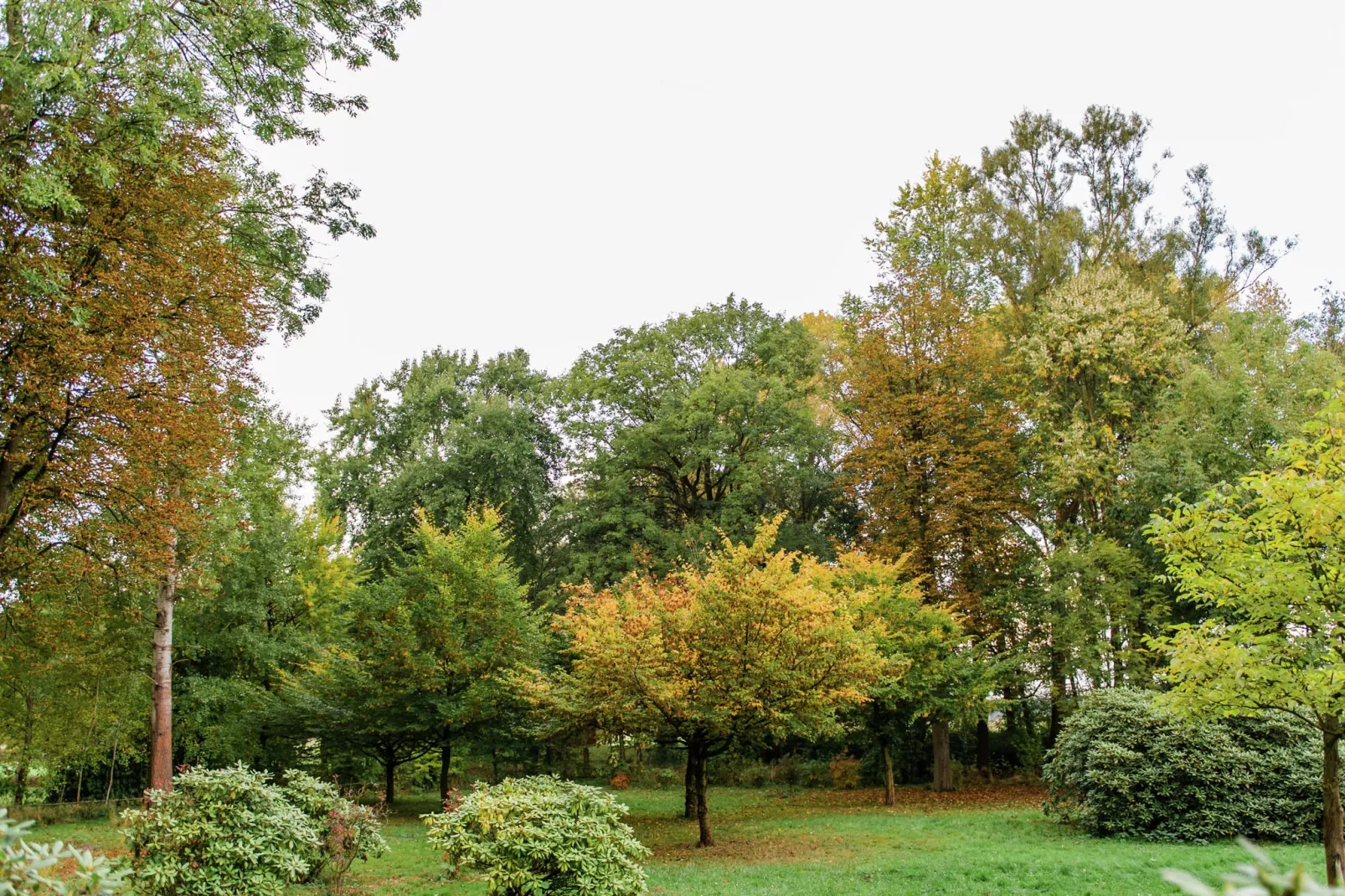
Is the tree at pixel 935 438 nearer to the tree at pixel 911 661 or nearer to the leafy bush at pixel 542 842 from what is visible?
the tree at pixel 911 661

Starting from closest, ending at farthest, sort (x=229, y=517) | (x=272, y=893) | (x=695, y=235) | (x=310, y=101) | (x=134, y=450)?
(x=272, y=893), (x=134, y=450), (x=310, y=101), (x=229, y=517), (x=695, y=235)

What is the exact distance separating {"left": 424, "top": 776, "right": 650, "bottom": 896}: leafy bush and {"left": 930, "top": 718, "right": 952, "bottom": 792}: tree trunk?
13942mm

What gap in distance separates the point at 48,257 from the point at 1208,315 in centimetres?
2475

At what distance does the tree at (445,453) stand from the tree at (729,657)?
41.9 feet

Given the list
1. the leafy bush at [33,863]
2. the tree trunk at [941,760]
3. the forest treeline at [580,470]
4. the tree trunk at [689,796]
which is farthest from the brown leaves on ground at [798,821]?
the leafy bush at [33,863]

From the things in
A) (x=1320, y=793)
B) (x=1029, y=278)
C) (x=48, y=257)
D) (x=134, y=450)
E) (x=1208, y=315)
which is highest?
(x=1029, y=278)

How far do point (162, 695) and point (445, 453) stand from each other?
51.0 feet

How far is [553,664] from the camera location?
774 inches

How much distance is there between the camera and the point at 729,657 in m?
12.5

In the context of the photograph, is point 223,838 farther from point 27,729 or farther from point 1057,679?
point 1057,679

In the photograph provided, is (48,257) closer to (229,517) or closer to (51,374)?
(51,374)

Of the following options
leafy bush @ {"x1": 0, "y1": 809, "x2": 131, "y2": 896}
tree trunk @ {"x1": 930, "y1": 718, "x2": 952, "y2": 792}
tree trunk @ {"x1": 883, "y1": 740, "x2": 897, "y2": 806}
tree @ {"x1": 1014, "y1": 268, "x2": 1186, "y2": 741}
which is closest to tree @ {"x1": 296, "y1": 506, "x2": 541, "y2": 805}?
tree trunk @ {"x1": 883, "y1": 740, "x2": 897, "y2": 806}

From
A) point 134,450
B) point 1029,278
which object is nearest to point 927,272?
point 1029,278

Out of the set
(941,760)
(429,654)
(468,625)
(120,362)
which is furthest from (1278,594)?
(941,760)
